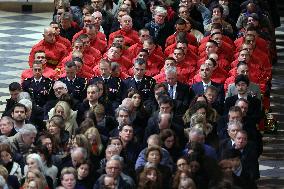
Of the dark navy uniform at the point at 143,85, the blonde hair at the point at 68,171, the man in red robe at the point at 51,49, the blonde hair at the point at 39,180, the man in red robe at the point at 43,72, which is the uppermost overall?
the man in red robe at the point at 51,49

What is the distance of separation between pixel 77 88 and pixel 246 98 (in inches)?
115

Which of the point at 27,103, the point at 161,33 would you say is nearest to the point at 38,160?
the point at 27,103

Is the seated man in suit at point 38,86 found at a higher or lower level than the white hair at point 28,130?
higher

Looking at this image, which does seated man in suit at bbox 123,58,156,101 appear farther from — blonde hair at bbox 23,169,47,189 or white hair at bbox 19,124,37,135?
blonde hair at bbox 23,169,47,189

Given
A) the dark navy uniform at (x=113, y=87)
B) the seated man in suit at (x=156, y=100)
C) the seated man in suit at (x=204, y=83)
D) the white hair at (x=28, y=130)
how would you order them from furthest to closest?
the dark navy uniform at (x=113, y=87) < the seated man in suit at (x=204, y=83) < the seated man in suit at (x=156, y=100) < the white hair at (x=28, y=130)

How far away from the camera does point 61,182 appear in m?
18.2

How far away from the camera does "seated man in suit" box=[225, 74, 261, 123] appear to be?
71.2 feet

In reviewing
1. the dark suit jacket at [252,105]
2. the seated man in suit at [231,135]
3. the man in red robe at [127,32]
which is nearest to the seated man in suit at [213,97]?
the dark suit jacket at [252,105]

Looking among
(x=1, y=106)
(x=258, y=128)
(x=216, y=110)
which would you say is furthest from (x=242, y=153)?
(x=1, y=106)

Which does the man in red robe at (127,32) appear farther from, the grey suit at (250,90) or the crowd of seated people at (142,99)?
the grey suit at (250,90)

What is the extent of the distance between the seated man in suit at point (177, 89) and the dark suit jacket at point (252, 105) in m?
0.72

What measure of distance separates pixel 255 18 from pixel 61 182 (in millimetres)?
9573

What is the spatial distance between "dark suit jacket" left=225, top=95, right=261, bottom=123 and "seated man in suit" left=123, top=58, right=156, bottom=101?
1492mm

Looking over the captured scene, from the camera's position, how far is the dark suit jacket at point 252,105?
71.0ft
